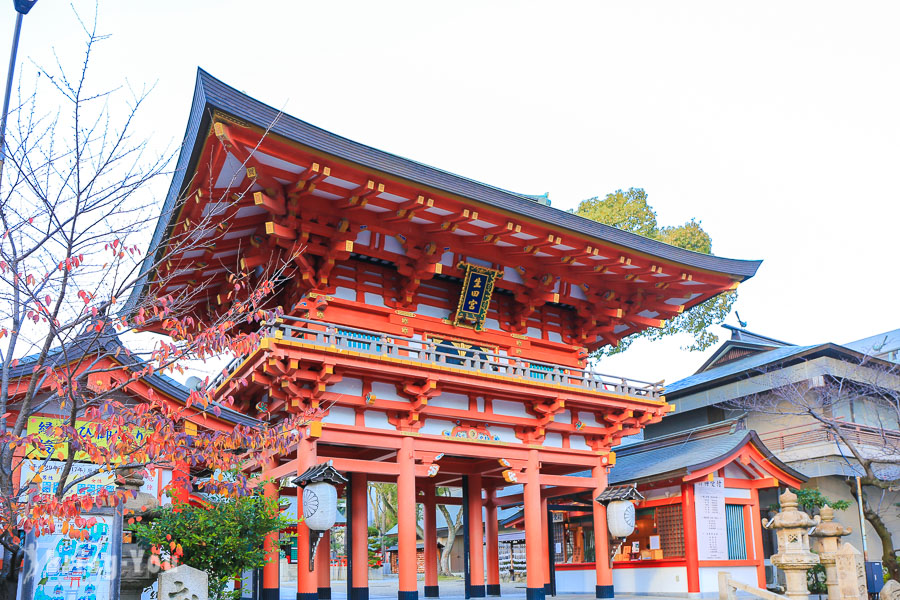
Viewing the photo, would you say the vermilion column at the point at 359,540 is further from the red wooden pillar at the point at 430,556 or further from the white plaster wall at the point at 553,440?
the white plaster wall at the point at 553,440

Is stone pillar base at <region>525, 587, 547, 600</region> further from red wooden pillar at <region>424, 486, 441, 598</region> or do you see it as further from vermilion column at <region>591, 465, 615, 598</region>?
red wooden pillar at <region>424, 486, 441, 598</region>

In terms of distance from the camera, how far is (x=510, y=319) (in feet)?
60.7

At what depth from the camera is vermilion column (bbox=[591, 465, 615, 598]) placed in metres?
17.5

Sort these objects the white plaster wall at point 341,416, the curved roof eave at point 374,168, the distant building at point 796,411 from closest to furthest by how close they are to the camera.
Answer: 1. the curved roof eave at point 374,168
2. the white plaster wall at point 341,416
3. the distant building at point 796,411

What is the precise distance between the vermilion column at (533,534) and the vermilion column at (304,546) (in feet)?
14.7

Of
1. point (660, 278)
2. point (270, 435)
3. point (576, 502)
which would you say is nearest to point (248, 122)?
point (270, 435)

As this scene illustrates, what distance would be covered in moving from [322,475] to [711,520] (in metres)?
10.1

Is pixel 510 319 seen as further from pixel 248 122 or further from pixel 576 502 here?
pixel 248 122

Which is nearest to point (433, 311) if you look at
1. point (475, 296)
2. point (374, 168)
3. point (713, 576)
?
point (475, 296)

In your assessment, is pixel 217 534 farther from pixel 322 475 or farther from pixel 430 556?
pixel 430 556

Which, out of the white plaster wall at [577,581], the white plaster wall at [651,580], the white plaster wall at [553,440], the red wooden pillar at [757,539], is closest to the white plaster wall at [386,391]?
the white plaster wall at [553,440]

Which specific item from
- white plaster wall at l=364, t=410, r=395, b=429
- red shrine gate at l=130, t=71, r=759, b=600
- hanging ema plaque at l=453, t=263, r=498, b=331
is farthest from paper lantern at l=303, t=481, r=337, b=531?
hanging ema plaque at l=453, t=263, r=498, b=331

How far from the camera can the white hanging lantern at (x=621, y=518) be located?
683 inches

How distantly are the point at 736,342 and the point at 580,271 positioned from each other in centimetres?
1444
